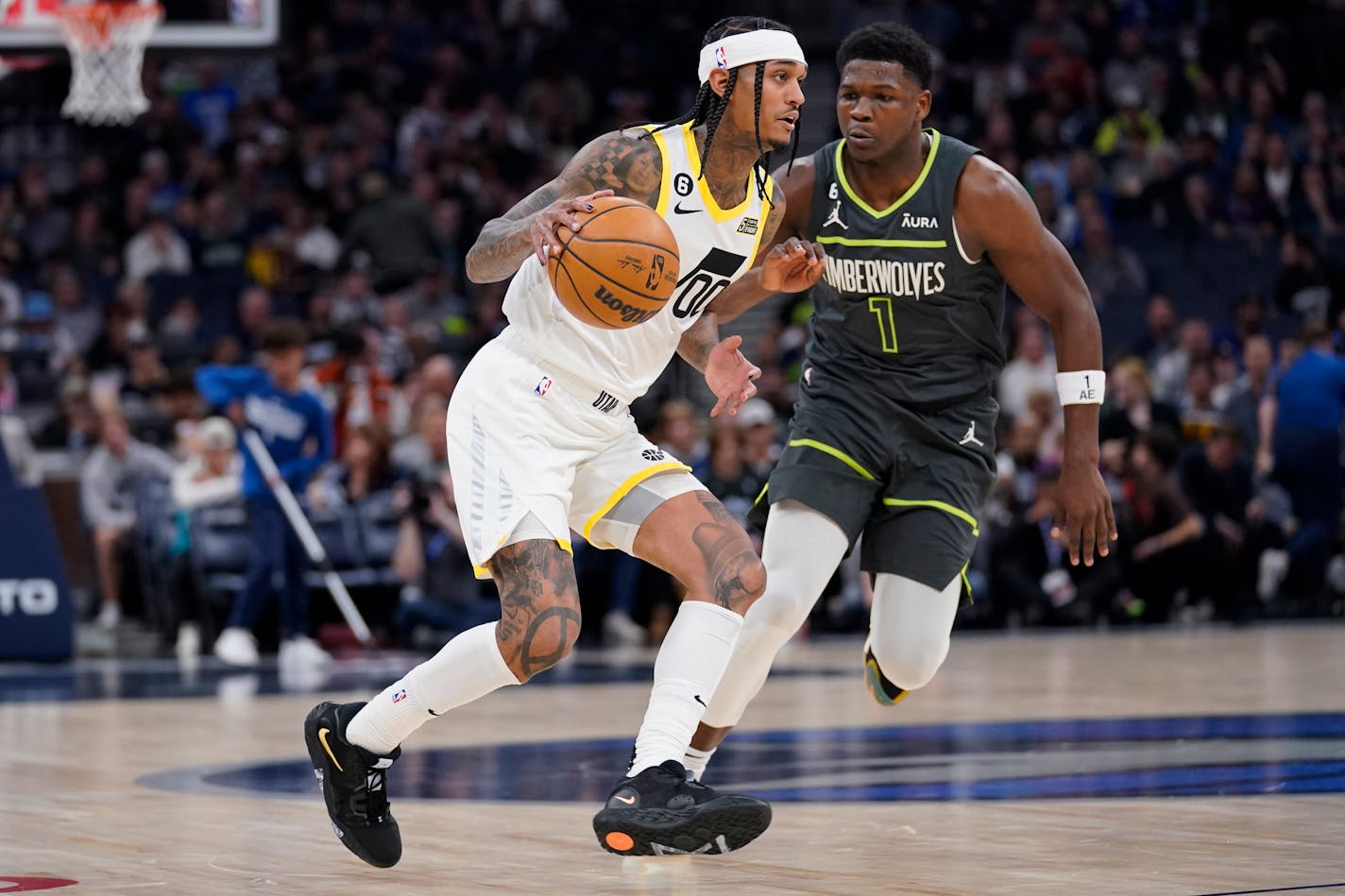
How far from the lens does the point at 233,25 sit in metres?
11.7

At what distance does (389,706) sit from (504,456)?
67 centimetres

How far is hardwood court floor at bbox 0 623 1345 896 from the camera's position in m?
4.73

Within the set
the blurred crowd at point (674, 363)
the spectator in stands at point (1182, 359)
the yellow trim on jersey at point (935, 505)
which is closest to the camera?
the yellow trim on jersey at point (935, 505)

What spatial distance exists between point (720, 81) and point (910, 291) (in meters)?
1.14

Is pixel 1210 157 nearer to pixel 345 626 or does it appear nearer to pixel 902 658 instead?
pixel 345 626

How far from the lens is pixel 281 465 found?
12.4 meters

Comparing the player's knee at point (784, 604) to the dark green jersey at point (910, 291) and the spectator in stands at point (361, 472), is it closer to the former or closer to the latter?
the dark green jersey at point (910, 291)

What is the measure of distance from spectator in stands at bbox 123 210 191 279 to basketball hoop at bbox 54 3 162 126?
662 centimetres

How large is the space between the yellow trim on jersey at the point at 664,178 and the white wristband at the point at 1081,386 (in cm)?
131

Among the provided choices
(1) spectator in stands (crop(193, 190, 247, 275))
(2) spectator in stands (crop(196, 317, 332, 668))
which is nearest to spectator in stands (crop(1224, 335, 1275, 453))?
(2) spectator in stands (crop(196, 317, 332, 668))

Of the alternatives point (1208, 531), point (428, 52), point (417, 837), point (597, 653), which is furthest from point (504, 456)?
point (428, 52)

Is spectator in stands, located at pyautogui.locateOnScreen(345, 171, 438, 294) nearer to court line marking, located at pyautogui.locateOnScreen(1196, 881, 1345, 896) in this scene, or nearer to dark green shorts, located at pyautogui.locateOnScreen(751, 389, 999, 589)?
dark green shorts, located at pyautogui.locateOnScreen(751, 389, 999, 589)

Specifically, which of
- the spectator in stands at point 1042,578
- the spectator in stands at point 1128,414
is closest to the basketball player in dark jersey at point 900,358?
the spectator in stands at point 1042,578

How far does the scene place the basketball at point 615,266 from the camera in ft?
15.7
